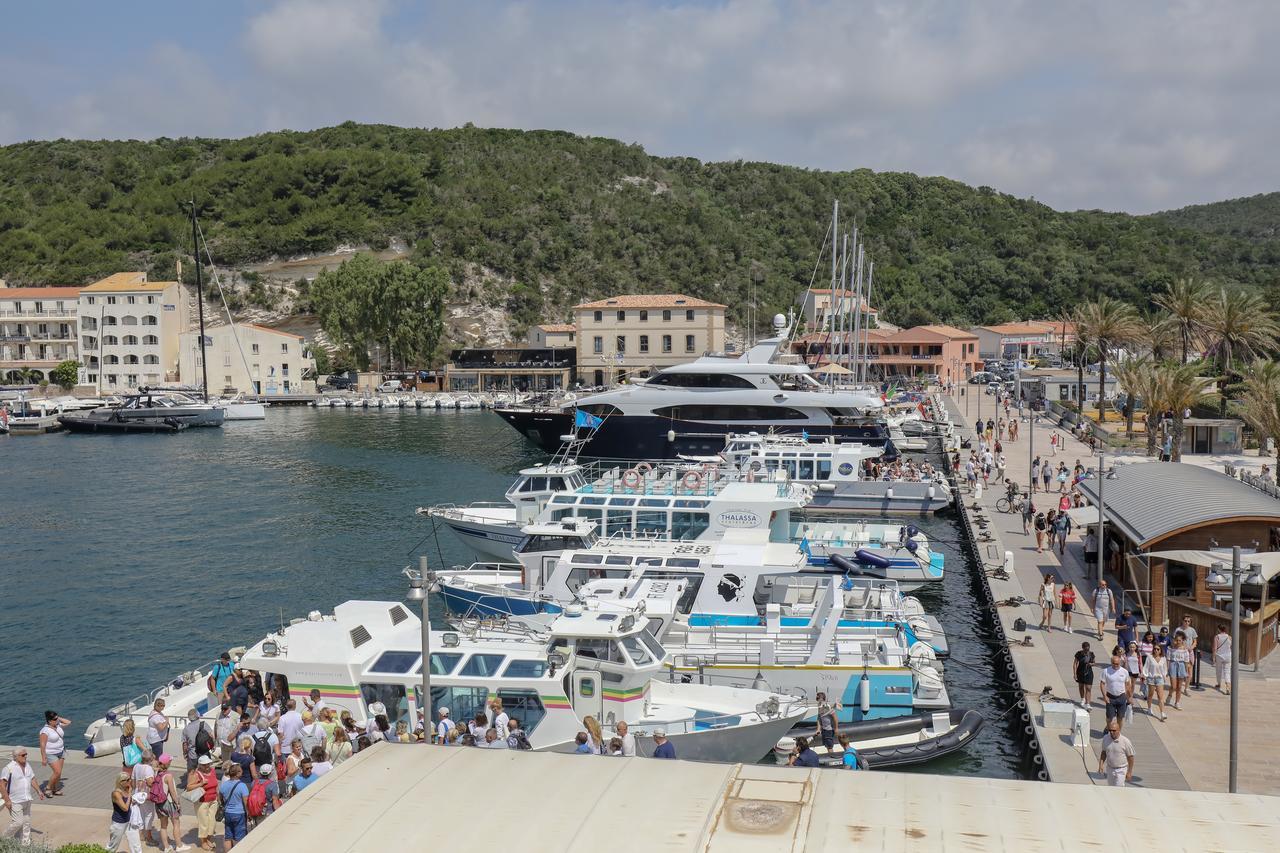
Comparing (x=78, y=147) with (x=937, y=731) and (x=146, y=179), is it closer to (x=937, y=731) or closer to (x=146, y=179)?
(x=146, y=179)

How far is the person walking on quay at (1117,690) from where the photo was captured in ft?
59.3

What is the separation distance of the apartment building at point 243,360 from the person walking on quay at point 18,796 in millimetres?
95997

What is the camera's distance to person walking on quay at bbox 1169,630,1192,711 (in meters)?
19.5

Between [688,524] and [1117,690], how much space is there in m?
14.0

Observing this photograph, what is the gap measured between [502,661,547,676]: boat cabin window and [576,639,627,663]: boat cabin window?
91cm

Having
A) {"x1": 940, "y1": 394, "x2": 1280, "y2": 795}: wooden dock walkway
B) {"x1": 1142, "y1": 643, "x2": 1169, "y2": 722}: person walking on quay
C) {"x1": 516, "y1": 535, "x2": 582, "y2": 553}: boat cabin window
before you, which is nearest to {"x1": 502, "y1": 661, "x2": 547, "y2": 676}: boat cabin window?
{"x1": 940, "y1": 394, "x2": 1280, "y2": 795}: wooden dock walkway

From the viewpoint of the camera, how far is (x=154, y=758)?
1515 cm

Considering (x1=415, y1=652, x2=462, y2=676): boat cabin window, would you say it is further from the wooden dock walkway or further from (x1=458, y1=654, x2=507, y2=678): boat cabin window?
the wooden dock walkway

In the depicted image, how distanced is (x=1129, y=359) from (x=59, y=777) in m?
55.9

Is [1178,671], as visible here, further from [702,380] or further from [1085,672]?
[702,380]

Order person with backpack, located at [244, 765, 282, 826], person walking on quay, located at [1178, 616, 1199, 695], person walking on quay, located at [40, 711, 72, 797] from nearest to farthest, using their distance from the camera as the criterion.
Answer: person with backpack, located at [244, 765, 282, 826] → person walking on quay, located at [40, 711, 72, 797] → person walking on quay, located at [1178, 616, 1199, 695]

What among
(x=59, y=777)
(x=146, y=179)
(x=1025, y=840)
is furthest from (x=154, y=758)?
(x=146, y=179)

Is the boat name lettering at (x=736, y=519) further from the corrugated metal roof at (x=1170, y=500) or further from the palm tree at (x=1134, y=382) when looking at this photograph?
the palm tree at (x=1134, y=382)

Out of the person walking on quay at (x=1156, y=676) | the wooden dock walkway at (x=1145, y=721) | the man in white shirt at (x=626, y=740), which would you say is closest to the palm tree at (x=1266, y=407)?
the wooden dock walkway at (x=1145, y=721)
